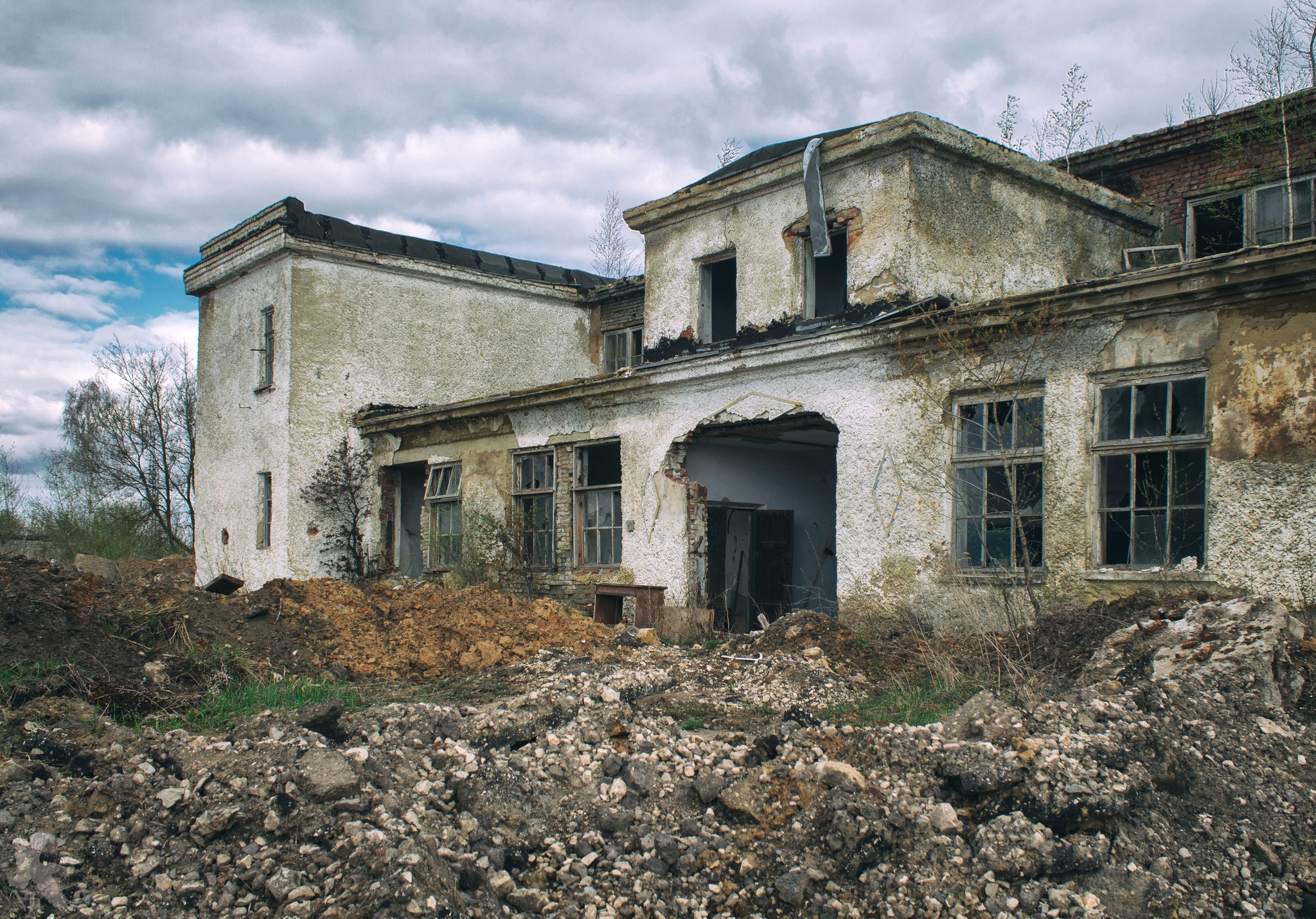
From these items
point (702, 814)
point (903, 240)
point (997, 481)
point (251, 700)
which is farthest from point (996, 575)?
point (251, 700)

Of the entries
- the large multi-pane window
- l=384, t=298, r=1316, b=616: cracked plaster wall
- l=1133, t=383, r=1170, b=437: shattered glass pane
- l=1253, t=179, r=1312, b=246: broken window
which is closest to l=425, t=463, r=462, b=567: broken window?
l=384, t=298, r=1316, b=616: cracked plaster wall

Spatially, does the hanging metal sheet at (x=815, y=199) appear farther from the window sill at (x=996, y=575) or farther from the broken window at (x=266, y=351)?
the broken window at (x=266, y=351)

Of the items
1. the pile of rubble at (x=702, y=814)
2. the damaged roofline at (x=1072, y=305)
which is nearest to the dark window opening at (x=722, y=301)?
the damaged roofline at (x=1072, y=305)

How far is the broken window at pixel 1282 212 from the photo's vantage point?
1147 centimetres

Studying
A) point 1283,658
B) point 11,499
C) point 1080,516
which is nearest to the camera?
A: point 1283,658

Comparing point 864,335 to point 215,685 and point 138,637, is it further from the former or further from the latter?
point 138,637

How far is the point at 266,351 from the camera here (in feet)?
52.1

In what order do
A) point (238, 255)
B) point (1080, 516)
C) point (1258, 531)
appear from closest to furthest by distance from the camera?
point (1258, 531), point (1080, 516), point (238, 255)

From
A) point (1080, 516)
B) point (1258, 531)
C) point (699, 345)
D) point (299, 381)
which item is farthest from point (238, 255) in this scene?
point (1258, 531)

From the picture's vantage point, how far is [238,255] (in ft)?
53.8

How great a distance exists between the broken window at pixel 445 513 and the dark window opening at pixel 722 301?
4628mm

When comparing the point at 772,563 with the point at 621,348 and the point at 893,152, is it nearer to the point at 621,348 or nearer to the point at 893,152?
the point at 893,152

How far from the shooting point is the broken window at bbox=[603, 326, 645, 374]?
17781 millimetres

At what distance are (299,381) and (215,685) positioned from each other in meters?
8.99
